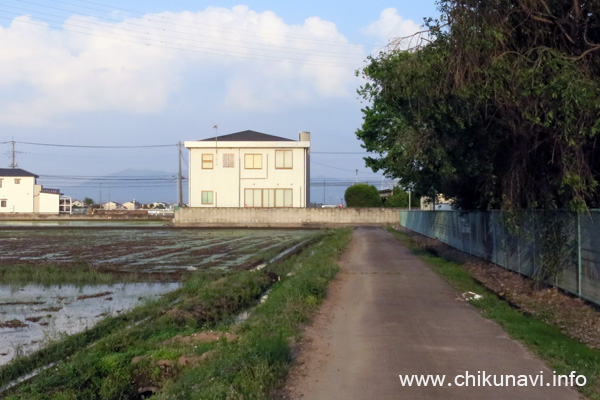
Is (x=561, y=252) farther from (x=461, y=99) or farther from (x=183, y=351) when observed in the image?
(x=183, y=351)

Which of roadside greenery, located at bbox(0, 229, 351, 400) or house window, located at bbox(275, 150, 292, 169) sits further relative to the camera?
house window, located at bbox(275, 150, 292, 169)

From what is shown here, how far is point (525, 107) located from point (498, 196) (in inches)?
187

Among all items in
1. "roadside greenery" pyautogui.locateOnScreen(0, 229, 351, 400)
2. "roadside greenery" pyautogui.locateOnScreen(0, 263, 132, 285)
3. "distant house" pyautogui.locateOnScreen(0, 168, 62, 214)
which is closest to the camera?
"roadside greenery" pyautogui.locateOnScreen(0, 229, 351, 400)

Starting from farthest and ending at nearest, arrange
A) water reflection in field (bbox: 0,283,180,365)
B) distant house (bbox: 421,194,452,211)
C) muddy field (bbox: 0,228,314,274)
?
distant house (bbox: 421,194,452,211)
muddy field (bbox: 0,228,314,274)
water reflection in field (bbox: 0,283,180,365)

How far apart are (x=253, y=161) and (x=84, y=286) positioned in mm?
48888

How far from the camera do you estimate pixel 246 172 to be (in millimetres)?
68062

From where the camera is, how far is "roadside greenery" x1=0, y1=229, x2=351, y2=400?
7556 mm

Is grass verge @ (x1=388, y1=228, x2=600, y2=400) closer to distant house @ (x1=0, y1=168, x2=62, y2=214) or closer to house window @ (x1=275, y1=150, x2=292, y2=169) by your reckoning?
house window @ (x1=275, y1=150, x2=292, y2=169)

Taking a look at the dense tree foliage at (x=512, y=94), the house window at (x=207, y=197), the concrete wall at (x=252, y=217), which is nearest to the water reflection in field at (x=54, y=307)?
the dense tree foliage at (x=512, y=94)

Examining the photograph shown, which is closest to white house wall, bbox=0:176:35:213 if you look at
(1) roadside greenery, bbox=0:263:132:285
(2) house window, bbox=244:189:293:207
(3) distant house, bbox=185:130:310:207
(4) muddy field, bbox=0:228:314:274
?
(3) distant house, bbox=185:130:310:207

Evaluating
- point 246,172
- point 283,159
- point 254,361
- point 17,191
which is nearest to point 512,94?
point 254,361

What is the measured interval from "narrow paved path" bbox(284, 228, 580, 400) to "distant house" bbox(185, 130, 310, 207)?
52683mm

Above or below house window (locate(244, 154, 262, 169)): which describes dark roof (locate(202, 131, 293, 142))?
above

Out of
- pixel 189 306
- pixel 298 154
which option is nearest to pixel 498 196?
pixel 189 306
